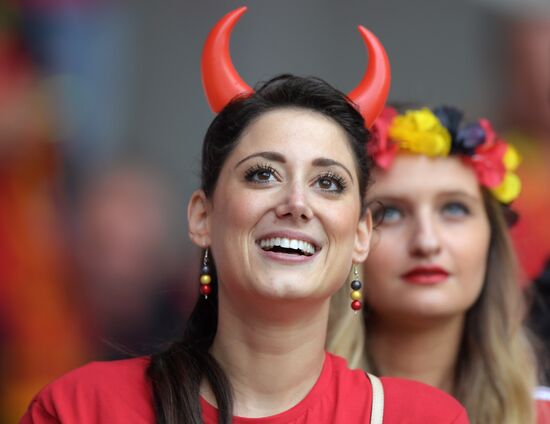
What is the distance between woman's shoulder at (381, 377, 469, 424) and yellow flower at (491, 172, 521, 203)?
1.18 meters

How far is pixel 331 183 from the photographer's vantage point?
9.82ft

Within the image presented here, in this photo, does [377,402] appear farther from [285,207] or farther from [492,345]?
[492,345]

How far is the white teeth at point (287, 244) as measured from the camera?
2863 millimetres

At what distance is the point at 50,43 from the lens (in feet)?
22.5

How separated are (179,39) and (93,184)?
1.38m

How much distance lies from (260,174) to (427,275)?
37.9 inches

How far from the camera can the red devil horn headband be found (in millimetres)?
3178

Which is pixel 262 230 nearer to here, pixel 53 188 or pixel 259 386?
pixel 259 386

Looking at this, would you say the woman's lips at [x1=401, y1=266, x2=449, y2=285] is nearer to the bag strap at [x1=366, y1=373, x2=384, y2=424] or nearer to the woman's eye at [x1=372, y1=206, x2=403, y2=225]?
the woman's eye at [x1=372, y1=206, x2=403, y2=225]

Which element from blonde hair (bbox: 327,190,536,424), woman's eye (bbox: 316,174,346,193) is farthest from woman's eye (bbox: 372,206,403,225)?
woman's eye (bbox: 316,174,346,193)

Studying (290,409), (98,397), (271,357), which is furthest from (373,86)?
(98,397)

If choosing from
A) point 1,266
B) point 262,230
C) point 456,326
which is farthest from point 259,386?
point 1,266

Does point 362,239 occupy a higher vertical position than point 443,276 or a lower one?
higher

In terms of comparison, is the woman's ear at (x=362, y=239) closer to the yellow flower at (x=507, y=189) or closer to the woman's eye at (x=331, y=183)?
the woman's eye at (x=331, y=183)
